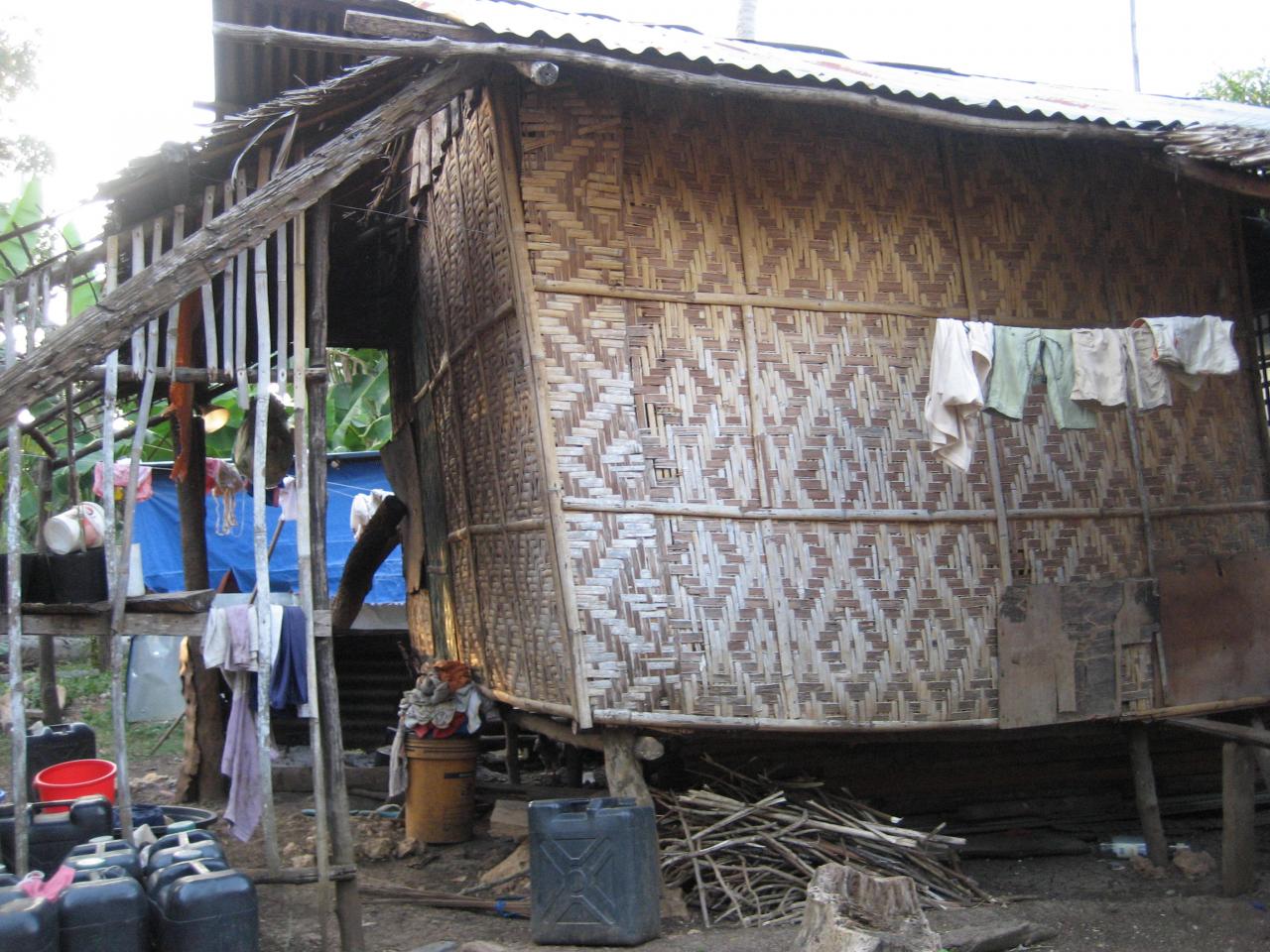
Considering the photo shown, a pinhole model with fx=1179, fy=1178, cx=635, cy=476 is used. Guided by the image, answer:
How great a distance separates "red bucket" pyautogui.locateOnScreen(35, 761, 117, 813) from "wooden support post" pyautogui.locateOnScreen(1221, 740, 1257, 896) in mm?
6128

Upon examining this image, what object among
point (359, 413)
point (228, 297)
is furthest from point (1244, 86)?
point (228, 297)

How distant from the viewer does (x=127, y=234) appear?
18.9 feet

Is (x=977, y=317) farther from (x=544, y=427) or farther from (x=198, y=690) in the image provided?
(x=198, y=690)

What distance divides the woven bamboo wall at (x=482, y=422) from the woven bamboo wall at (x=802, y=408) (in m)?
0.41

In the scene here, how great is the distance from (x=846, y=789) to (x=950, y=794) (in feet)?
3.59

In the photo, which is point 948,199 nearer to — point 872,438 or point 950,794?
point 872,438

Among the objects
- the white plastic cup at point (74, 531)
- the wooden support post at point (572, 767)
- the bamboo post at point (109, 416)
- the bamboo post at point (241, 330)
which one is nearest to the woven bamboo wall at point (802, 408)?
the bamboo post at point (241, 330)

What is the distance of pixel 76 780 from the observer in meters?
6.44

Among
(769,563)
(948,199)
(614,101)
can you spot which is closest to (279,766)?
(769,563)

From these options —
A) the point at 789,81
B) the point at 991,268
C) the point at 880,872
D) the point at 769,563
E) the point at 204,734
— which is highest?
the point at 789,81

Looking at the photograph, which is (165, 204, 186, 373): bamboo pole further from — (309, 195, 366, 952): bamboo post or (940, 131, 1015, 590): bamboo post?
(940, 131, 1015, 590): bamboo post

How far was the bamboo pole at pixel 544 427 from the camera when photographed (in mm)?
6223

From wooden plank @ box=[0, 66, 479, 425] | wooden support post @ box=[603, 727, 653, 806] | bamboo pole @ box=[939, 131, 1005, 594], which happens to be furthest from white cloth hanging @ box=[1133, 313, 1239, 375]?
wooden plank @ box=[0, 66, 479, 425]

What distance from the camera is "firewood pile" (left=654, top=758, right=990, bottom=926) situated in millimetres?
6270
